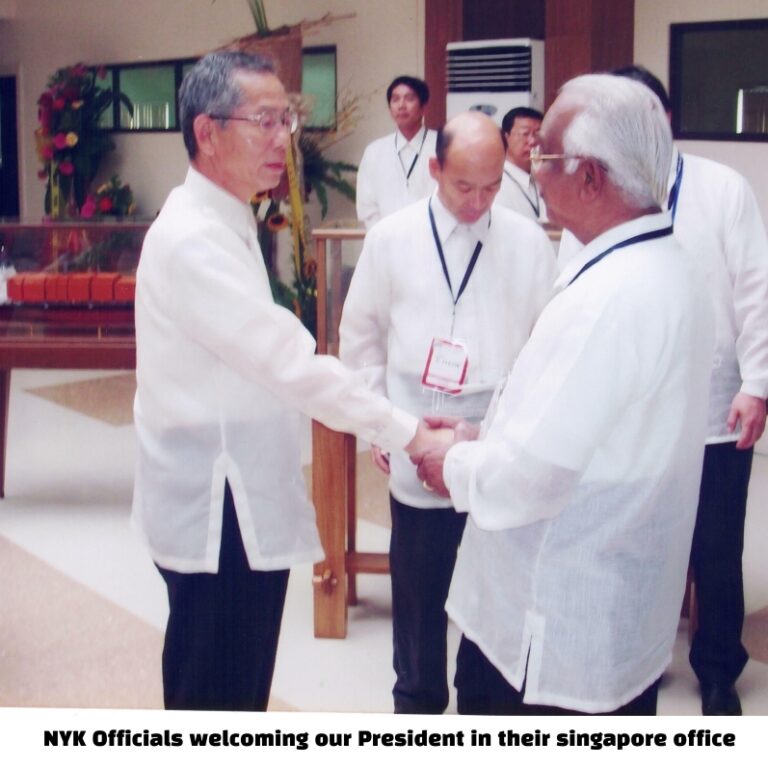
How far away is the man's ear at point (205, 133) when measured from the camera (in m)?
1.67

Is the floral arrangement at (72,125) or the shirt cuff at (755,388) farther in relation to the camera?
the floral arrangement at (72,125)

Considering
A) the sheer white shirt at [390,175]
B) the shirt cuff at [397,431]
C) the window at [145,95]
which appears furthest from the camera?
the sheer white shirt at [390,175]

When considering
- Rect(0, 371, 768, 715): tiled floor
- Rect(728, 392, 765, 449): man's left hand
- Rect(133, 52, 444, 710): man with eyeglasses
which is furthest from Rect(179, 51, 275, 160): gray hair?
Rect(0, 371, 768, 715): tiled floor

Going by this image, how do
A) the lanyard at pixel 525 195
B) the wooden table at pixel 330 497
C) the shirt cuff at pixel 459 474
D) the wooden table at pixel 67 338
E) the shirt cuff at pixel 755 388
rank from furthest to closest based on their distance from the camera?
the wooden table at pixel 67 338
the lanyard at pixel 525 195
the wooden table at pixel 330 497
the shirt cuff at pixel 755 388
the shirt cuff at pixel 459 474

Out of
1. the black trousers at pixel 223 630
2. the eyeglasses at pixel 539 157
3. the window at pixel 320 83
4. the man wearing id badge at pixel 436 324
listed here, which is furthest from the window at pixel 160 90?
the eyeglasses at pixel 539 157

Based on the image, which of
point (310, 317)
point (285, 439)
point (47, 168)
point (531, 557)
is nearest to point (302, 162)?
point (310, 317)

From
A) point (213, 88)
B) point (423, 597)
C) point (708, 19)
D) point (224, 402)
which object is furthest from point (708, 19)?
point (224, 402)

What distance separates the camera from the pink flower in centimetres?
368

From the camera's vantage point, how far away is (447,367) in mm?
2199

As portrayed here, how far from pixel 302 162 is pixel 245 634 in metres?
1.90

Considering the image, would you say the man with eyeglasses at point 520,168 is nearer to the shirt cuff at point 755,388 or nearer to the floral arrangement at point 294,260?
the floral arrangement at point 294,260

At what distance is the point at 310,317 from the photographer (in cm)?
306

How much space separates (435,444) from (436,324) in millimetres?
490

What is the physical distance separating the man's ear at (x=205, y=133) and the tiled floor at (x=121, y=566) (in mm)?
1375
